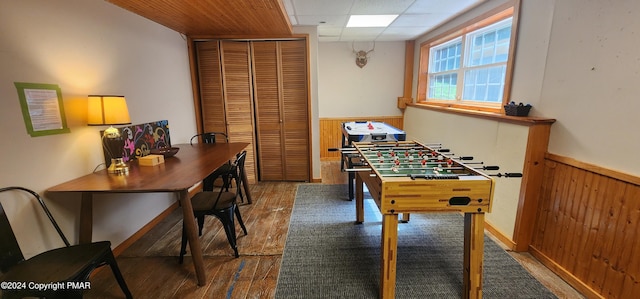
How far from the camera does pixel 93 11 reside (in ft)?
6.73

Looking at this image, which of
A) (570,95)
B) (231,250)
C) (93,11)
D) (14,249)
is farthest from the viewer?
(231,250)

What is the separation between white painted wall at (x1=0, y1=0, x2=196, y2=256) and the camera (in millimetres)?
1533

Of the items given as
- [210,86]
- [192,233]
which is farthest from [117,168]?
[210,86]

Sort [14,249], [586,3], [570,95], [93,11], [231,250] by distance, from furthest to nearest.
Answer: [231,250] → [93,11] → [570,95] → [586,3] → [14,249]

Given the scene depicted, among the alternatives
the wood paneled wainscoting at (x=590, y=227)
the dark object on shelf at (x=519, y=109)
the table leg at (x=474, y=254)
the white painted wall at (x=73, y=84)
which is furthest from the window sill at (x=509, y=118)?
the white painted wall at (x=73, y=84)

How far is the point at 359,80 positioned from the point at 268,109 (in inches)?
88.7

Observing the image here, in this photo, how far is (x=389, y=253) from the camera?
167 centimetres

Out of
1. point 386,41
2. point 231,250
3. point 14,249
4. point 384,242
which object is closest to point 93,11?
point 14,249

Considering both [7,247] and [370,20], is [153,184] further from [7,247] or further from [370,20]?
[370,20]

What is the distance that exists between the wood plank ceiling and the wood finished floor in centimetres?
210

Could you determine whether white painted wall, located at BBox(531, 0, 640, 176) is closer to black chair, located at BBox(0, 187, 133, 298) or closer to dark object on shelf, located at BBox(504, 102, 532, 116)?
dark object on shelf, located at BBox(504, 102, 532, 116)

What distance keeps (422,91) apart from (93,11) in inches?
181

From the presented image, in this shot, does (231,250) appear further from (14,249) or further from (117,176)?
(14,249)

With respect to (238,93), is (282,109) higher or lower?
lower
